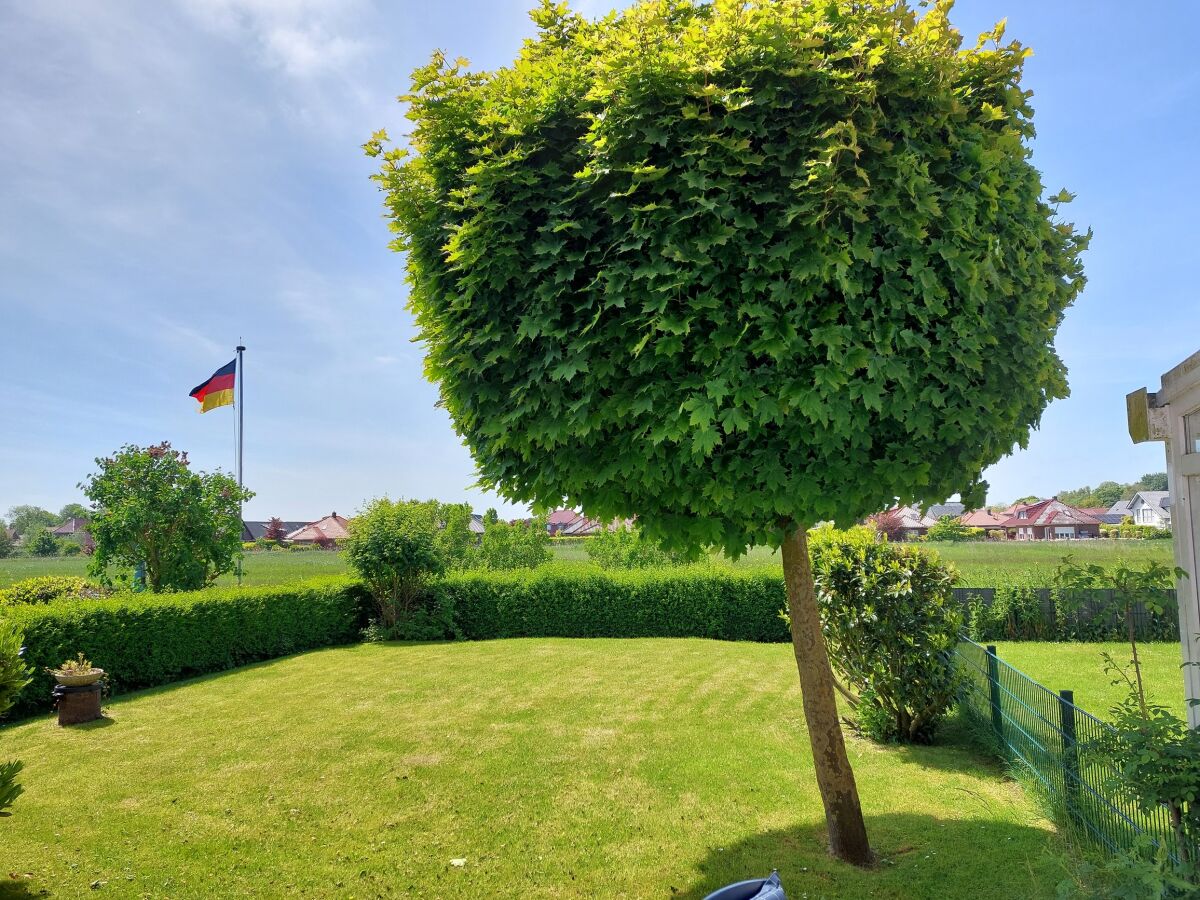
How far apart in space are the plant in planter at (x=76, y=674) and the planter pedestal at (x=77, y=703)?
0.21 feet

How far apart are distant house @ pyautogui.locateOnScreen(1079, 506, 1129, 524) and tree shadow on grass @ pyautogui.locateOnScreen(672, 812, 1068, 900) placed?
66024 mm

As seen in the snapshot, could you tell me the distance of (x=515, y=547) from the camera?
2688cm

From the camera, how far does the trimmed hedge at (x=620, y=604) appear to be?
669 inches

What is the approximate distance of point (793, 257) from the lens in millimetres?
3779

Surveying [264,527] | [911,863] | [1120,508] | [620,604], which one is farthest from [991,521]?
[264,527]

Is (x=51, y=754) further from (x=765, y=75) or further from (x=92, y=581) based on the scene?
(x=92, y=581)

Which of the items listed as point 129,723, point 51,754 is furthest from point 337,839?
point 129,723

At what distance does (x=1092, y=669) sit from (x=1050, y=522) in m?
55.3

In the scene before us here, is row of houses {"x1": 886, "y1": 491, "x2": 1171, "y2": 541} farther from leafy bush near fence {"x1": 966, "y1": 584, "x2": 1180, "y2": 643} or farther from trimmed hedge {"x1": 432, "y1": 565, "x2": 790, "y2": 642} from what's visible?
trimmed hedge {"x1": 432, "y1": 565, "x2": 790, "y2": 642}

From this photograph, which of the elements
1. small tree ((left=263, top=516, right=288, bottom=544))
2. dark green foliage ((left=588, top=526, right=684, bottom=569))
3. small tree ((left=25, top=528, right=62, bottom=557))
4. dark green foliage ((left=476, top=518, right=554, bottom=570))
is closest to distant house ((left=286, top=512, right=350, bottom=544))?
small tree ((left=263, top=516, right=288, bottom=544))

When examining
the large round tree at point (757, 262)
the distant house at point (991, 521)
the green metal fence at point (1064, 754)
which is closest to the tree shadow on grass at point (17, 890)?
the large round tree at point (757, 262)

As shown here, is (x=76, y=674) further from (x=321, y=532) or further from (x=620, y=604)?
(x=321, y=532)

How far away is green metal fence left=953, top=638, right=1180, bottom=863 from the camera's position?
13.5 ft

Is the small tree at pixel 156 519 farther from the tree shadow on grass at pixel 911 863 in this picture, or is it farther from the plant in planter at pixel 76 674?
the tree shadow on grass at pixel 911 863
